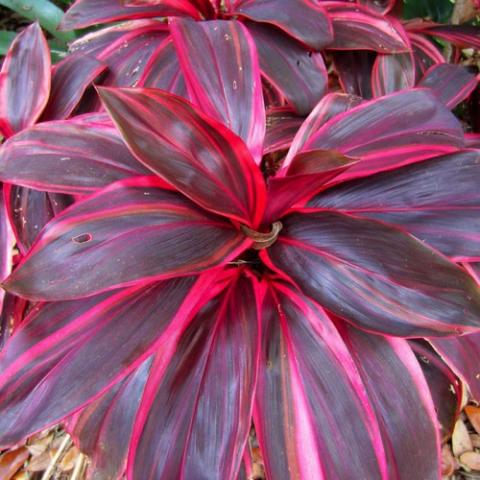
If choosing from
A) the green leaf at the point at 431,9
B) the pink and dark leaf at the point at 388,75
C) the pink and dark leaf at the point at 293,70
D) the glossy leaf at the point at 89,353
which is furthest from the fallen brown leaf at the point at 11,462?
the green leaf at the point at 431,9

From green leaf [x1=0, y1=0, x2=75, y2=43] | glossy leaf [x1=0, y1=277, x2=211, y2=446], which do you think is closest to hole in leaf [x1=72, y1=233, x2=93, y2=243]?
glossy leaf [x1=0, y1=277, x2=211, y2=446]

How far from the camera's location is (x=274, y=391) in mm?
658

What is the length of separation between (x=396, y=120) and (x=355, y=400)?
1.34 ft

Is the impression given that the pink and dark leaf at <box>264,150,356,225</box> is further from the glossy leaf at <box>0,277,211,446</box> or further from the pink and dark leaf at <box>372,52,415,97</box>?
the pink and dark leaf at <box>372,52,415,97</box>

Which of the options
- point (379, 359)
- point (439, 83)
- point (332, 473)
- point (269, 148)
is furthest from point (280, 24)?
point (332, 473)

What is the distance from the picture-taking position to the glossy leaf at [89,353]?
2.08ft

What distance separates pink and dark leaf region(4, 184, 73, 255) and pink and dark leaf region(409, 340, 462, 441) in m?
0.66

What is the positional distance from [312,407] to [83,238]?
0.35 m

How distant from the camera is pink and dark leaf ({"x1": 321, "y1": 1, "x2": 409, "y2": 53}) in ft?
3.14

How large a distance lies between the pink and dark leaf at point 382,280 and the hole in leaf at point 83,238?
235 millimetres

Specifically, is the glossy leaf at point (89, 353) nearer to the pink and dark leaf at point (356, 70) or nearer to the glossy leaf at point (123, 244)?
the glossy leaf at point (123, 244)

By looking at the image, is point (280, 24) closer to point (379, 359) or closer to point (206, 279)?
point (206, 279)

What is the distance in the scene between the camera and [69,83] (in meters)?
0.96

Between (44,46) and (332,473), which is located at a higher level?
(44,46)
